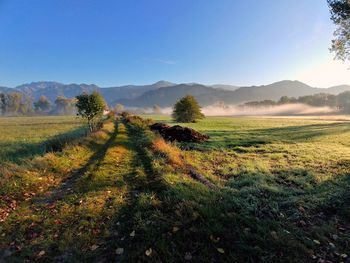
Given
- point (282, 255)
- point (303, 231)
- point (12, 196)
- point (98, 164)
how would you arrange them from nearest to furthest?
point (282, 255) → point (303, 231) → point (12, 196) → point (98, 164)

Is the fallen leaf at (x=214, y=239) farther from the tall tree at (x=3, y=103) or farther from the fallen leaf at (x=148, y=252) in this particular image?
the tall tree at (x=3, y=103)

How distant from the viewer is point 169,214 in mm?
7176

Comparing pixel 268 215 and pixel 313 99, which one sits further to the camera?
pixel 313 99

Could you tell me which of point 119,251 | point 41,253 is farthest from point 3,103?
point 119,251

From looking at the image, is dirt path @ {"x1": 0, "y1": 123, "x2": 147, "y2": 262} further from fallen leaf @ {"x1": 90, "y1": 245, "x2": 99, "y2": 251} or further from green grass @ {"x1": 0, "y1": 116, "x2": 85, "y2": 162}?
green grass @ {"x1": 0, "y1": 116, "x2": 85, "y2": 162}

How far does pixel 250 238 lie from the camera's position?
593 cm

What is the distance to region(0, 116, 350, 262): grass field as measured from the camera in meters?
5.67

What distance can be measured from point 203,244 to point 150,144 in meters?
13.8

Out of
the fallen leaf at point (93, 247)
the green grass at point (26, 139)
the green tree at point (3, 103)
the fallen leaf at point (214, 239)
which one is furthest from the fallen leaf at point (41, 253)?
the green tree at point (3, 103)

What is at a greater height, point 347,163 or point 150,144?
point 150,144

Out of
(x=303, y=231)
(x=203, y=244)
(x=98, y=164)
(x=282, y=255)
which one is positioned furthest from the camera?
(x=98, y=164)

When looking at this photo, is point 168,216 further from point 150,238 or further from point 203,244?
point 203,244

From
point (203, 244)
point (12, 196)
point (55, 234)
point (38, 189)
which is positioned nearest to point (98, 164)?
point (38, 189)

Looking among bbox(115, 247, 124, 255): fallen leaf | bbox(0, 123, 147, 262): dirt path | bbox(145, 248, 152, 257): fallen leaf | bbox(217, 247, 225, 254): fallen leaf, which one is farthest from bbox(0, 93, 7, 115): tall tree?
bbox(217, 247, 225, 254): fallen leaf
